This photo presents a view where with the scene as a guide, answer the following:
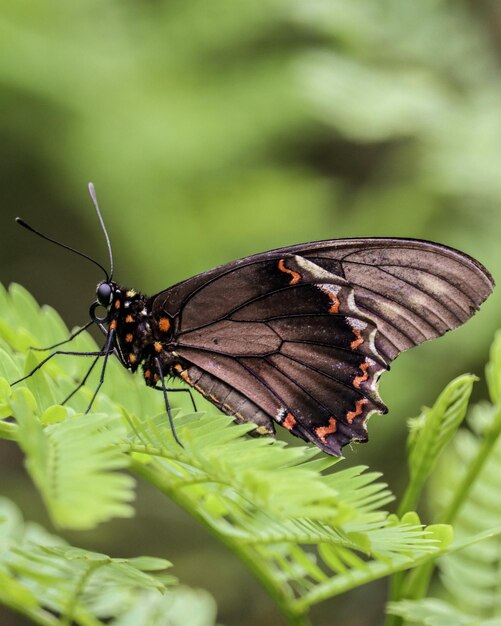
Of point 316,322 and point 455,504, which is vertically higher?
point 316,322

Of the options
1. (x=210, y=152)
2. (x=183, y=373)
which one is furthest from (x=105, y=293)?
(x=210, y=152)

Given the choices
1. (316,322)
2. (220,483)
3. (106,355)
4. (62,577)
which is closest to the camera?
(220,483)

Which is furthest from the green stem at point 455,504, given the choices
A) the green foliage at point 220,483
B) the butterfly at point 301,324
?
the butterfly at point 301,324

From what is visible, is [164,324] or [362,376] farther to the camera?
[164,324]

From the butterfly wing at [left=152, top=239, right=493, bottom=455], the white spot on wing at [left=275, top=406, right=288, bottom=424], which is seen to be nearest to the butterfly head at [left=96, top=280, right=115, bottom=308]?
the butterfly wing at [left=152, top=239, right=493, bottom=455]

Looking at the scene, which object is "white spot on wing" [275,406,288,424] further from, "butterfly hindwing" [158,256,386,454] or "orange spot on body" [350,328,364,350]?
"orange spot on body" [350,328,364,350]

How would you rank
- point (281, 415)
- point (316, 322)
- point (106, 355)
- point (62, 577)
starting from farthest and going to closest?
point (316, 322) < point (281, 415) < point (106, 355) < point (62, 577)

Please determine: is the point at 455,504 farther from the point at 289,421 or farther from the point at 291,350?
the point at 291,350
